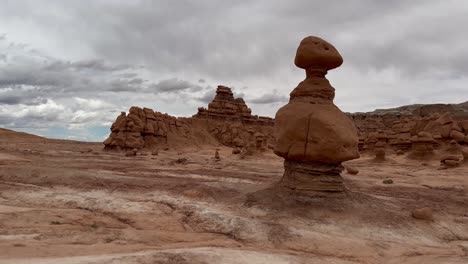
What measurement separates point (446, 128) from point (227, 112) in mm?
32632

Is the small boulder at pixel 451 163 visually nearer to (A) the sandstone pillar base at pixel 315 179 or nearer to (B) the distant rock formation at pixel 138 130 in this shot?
(A) the sandstone pillar base at pixel 315 179

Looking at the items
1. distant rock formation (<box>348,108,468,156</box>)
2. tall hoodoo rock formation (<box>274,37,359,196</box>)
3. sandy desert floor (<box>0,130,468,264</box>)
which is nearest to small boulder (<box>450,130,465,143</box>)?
distant rock formation (<box>348,108,468,156</box>)

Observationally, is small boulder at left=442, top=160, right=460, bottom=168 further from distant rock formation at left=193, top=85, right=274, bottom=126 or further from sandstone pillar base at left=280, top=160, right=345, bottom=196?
distant rock formation at left=193, top=85, right=274, bottom=126

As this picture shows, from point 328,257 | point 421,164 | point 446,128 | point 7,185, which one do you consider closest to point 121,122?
point 7,185

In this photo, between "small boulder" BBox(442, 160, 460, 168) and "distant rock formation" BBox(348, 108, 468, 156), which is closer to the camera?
"small boulder" BBox(442, 160, 460, 168)

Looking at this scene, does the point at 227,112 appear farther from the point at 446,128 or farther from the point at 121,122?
the point at 446,128

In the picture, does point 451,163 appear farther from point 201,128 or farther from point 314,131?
point 201,128

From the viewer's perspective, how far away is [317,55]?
11672 mm

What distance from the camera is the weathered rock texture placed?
117 ft

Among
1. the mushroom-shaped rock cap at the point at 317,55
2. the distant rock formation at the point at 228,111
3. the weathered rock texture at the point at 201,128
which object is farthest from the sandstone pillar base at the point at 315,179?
the distant rock formation at the point at 228,111

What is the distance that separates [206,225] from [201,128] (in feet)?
136

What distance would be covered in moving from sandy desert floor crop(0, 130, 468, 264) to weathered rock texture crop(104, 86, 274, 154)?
2057cm

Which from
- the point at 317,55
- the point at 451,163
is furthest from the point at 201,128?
the point at 317,55

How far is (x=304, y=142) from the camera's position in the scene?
36.4 ft
